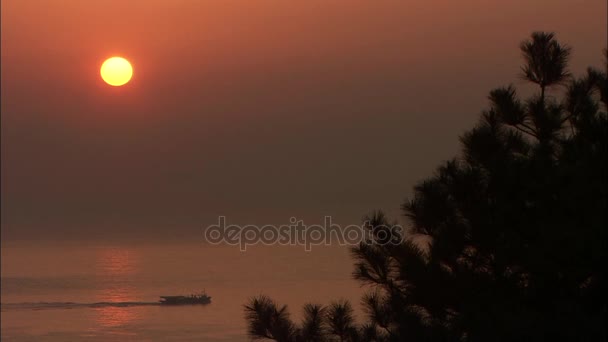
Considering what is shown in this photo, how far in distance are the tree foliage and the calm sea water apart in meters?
3.74

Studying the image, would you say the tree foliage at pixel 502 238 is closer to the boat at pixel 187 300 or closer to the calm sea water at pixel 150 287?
the calm sea water at pixel 150 287

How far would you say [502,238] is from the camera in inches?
275

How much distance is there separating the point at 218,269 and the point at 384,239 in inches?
1594

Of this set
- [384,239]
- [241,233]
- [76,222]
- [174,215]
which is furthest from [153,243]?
[384,239]

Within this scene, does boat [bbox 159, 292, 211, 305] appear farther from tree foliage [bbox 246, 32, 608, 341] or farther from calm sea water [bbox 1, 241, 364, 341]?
tree foliage [bbox 246, 32, 608, 341]

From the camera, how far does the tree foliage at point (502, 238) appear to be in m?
6.36

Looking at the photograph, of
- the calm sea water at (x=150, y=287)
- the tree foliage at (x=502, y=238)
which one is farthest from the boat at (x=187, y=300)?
the tree foliage at (x=502, y=238)

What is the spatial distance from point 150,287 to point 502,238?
113 feet

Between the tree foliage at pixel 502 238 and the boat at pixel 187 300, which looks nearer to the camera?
the tree foliage at pixel 502 238

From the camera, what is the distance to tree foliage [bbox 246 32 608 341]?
6.36 metres

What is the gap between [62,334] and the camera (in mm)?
20297

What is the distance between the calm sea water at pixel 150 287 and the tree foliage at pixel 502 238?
147 inches

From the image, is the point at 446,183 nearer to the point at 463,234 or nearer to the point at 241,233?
the point at 463,234

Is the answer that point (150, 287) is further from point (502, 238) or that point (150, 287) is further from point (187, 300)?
point (502, 238)
